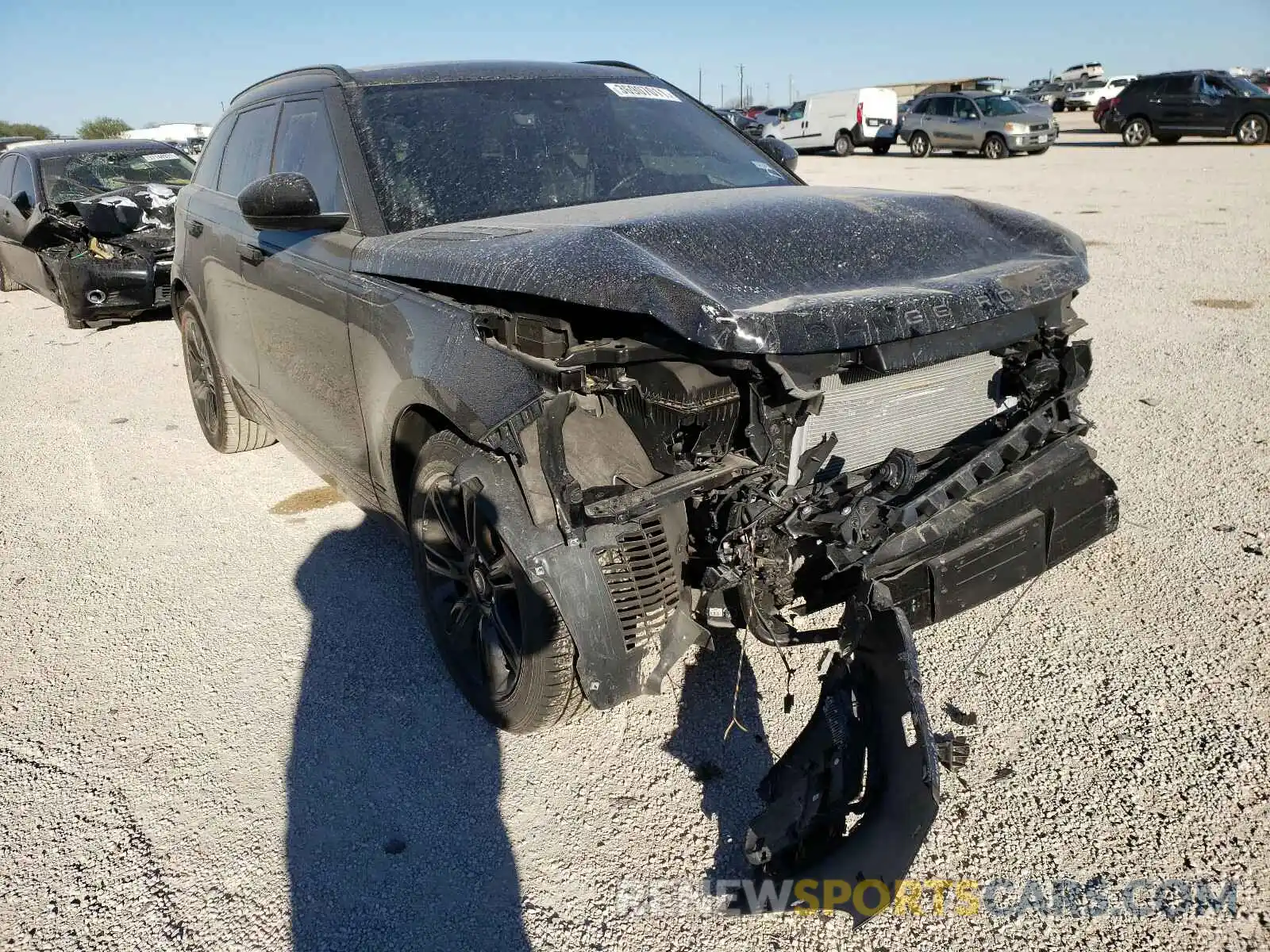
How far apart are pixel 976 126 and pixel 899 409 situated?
78.9ft

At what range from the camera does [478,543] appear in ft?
8.48

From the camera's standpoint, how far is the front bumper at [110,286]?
821cm

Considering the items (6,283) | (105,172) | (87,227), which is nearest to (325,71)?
(87,227)

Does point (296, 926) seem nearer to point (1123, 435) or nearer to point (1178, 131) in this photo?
point (1123, 435)

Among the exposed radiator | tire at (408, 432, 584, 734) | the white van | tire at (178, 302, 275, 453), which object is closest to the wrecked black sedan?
tire at (178, 302, 275, 453)

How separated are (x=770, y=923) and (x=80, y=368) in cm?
750

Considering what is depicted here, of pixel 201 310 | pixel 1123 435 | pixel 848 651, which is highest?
pixel 201 310

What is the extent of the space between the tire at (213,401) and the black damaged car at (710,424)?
197 cm

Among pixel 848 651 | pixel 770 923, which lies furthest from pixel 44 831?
pixel 848 651

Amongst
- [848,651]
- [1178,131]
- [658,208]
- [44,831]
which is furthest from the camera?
[1178,131]

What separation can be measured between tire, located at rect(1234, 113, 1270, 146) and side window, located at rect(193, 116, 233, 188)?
2407 centimetres

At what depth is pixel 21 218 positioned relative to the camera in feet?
29.7

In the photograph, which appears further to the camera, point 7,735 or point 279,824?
point 7,735

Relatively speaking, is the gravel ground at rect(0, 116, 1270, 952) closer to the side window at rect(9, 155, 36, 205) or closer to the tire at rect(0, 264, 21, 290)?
the side window at rect(9, 155, 36, 205)
